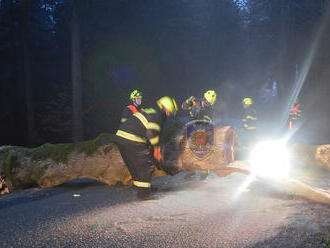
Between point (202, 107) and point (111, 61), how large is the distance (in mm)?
10117

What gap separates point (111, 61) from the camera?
14945 millimetres

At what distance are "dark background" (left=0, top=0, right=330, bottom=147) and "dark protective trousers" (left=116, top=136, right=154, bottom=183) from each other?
8.32 metres

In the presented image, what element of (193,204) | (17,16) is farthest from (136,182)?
(17,16)

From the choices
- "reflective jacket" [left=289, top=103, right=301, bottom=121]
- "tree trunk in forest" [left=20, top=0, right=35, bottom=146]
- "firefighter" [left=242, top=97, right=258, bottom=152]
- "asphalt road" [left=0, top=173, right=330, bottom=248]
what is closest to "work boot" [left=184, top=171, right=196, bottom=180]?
"asphalt road" [left=0, top=173, right=330, bottom=248]

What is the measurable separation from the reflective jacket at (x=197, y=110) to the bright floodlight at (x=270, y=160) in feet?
4.68

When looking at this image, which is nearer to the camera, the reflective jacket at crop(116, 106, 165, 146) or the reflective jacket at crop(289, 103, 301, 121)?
the reflective jacket at crop(116, 106, 165, 146)

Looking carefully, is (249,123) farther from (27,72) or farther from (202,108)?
(27,72)

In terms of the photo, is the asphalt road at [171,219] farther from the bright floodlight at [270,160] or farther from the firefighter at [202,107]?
the firefighter at [202,107]

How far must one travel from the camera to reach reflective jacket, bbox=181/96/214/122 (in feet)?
20.5

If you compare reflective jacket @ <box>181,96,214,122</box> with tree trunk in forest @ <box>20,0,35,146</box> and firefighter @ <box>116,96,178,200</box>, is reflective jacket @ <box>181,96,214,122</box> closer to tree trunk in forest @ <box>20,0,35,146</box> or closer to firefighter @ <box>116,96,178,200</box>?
firefighter @ <box>116,96,178,200</box>

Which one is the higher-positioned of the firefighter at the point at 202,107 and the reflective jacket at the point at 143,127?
the firefighter at the point at 202,107

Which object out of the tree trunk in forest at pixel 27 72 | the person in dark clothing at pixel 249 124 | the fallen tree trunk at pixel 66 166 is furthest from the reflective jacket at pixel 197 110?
the tree trunk in forest at pixel 27 72

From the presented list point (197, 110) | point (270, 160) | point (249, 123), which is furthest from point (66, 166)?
point (249, 123)

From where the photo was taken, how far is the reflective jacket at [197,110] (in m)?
6.25
